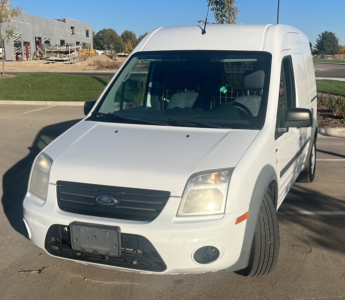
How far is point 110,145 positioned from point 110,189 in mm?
533

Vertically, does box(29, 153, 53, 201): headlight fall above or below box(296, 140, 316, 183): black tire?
above

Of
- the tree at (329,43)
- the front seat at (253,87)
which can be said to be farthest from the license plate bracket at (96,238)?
the tree at (329,43)

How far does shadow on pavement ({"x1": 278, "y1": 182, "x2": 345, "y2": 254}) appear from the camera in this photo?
445cm

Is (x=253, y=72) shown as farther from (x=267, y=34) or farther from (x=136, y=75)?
(x=136, y=75)

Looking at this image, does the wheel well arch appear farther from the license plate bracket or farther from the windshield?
the license plate bracket

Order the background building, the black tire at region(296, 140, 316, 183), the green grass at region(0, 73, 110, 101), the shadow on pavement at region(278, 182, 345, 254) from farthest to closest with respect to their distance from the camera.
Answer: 1. the background building
2. the green grass at region(0, 73, 110, 101)
3. the black tire at region(296, 140, 316, 183)
4. the shadow on pavement at region(278, 182, 345, 254)

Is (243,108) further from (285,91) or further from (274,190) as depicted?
(274,190)

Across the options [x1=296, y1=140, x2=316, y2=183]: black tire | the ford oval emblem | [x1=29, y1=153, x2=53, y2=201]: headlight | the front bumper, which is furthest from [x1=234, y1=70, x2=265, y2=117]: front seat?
[x1=296, y1=140, x2=316, y2=183]: black tire

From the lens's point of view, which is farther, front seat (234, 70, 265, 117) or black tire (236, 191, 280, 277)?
front seat (234, 70, 265, 117)

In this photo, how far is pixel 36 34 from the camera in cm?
6378

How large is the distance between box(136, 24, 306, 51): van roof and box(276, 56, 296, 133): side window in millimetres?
273

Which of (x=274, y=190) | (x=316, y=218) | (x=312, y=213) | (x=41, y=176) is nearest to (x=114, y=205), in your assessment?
(x=41, y=176)

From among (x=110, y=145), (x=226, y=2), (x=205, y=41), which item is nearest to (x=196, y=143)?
(x=110, y=145)

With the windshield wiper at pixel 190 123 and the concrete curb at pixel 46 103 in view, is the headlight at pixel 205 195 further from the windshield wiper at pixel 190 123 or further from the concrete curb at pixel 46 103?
the concrete curb at pixel 46 103
